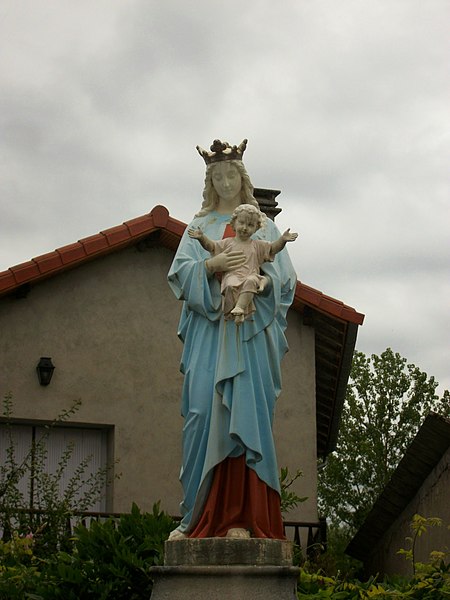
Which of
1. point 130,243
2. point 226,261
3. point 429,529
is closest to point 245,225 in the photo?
point 226,261

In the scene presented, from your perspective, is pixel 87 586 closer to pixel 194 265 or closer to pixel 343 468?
pixel 194 265

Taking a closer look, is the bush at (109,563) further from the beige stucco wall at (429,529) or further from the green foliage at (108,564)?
the beige stucco wall at (429,529)

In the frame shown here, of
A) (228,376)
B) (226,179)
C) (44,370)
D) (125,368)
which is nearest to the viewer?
(228,376)

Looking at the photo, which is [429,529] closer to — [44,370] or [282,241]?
[44,370]

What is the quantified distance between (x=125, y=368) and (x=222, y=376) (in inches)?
323

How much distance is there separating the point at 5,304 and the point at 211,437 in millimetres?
8290

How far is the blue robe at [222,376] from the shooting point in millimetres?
8227

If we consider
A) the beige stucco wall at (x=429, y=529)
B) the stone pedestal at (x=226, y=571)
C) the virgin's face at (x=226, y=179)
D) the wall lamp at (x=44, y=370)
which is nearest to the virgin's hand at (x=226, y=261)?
the virgin's face at (x=226, y=179)

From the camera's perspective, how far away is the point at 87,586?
884 cm

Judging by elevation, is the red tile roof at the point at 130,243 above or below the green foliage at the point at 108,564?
above

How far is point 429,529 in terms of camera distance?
1540cm

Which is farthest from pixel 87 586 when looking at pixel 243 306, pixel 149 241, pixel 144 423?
pixel 149 241

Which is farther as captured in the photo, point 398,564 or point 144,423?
point 398,564

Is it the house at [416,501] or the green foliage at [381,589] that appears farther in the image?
the house at [416,501]
